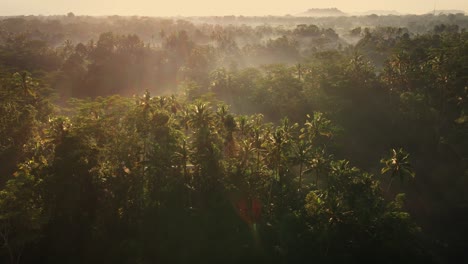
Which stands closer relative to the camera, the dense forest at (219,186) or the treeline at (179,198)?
the treeline at (179,198)

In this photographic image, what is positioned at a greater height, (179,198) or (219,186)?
(219,186)

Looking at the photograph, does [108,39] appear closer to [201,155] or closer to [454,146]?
[201,155]

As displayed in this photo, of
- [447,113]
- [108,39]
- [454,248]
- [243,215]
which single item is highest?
[108,39]

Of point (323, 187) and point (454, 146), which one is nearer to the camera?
point (323, 187)

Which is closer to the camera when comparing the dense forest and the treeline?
the treeline

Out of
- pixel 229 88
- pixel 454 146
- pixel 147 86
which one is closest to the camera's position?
pixel 454 146

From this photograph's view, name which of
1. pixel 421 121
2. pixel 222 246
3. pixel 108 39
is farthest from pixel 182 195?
pixel 108 39

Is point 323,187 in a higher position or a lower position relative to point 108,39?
lower

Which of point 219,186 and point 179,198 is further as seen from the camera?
point 219,186

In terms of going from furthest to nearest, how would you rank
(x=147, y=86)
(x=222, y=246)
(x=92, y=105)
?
(x=147, y=86)
(x=92, y=105)
(x=222, y=246)
